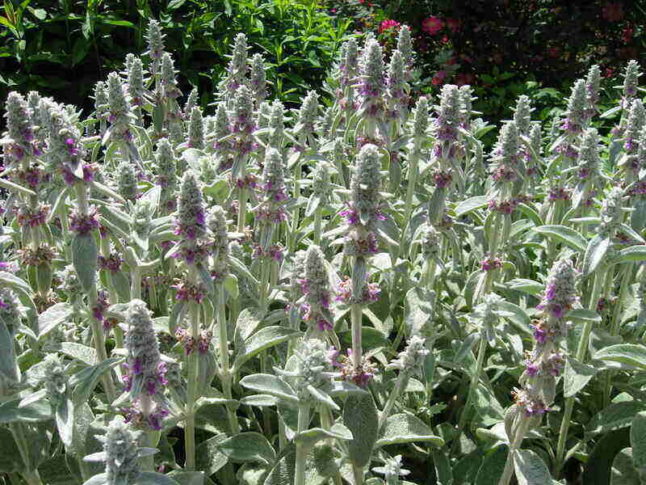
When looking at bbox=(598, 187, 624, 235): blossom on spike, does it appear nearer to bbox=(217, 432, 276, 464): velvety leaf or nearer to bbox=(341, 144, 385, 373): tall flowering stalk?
bbox=(341, 144, 385, 373): tall flowering stalk

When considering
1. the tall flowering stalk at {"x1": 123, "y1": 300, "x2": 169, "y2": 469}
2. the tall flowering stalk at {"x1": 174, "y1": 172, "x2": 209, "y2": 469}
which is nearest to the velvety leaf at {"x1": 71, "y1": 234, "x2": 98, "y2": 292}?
the tall flowering stalk at {"x1": 174, "y1": 172, "x2": 209, "y2": 469}

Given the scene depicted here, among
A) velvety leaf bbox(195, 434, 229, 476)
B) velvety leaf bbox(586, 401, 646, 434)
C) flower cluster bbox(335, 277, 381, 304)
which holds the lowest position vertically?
velvety leaf bbox(195, 434, 229, 476)

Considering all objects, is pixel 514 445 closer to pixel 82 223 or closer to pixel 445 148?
pixel 445 148

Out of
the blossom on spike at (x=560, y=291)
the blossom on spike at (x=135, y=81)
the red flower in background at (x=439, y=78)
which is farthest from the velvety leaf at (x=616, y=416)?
the red flower in background at (x=439, y=78)

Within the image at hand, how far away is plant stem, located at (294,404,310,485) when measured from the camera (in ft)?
7.37

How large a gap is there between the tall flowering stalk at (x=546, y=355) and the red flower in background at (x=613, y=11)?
7678mm

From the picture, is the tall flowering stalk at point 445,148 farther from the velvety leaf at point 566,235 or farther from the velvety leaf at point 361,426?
the velvety leaf at point 361,426

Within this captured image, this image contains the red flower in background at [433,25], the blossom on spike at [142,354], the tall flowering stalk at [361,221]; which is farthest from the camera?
the red flower in background at [433,25]

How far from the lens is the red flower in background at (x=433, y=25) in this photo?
370 inches

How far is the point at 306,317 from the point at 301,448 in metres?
0.44

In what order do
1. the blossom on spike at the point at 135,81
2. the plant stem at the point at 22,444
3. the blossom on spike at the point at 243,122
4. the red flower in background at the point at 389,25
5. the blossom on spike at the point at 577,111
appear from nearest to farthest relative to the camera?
the plant stem at the point at 22,444 < the blossom on spike at the point at 243,122 < the blossom on spike at the point at 577,111 < the blossom on spike at the point at 135,81 < the red flower in background at the point at 389,25

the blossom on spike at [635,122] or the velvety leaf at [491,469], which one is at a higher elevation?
the blossom on spike at [635,122]

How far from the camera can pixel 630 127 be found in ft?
11.2

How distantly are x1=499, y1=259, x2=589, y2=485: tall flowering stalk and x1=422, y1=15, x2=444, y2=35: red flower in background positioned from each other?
25.0 feet
